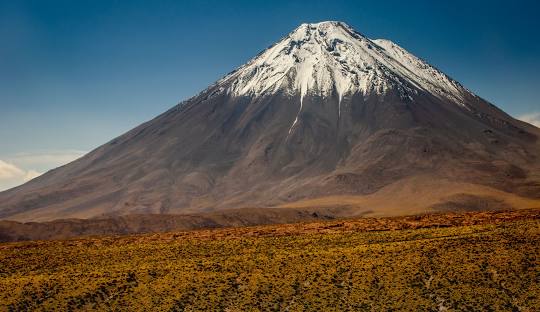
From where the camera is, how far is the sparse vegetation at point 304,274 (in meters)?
48.9

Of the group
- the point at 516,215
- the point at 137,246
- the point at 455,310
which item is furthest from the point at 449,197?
the point at 455,310

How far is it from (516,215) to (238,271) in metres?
36.7

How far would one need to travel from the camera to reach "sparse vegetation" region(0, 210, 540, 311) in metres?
48.9

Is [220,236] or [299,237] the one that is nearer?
[299,237]

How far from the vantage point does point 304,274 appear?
54656 mm

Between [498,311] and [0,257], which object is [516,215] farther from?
[0,257]

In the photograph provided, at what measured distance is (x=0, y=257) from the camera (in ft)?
226

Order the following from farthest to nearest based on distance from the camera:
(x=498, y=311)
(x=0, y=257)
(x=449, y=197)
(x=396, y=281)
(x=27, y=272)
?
(x=449, y=197) < (x=0, y=257) < (x=27, y=272) < (x=396, y=281) < (x=498, y=311)

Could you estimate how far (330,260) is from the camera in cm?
5741

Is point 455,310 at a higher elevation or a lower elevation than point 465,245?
lower

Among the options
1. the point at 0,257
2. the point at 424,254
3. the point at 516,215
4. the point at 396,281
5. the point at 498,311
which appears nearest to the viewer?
the point at 498,311

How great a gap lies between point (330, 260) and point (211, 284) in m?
11.1

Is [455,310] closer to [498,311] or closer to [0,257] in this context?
[498,311]

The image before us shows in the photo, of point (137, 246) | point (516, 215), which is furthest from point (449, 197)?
point (137, 246)
